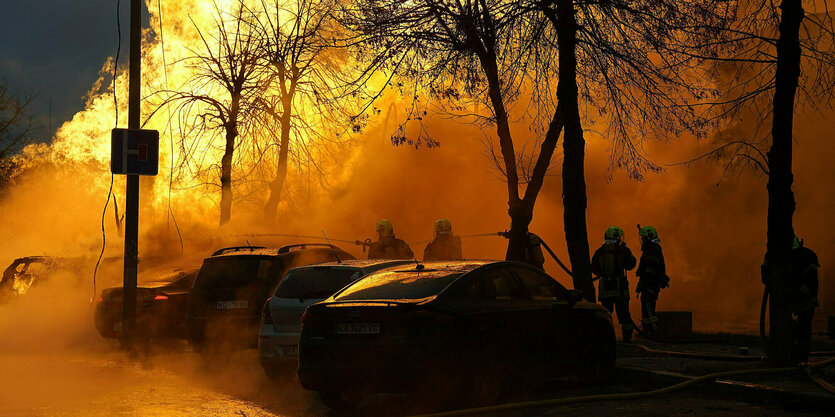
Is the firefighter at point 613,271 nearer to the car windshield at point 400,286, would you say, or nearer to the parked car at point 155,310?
the car windshield at point 400,286

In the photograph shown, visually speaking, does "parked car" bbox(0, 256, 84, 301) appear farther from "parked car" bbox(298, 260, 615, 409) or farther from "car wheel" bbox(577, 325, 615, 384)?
"car wheel" bbox(577, 325, 615, 384)

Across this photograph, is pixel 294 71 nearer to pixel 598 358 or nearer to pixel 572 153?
pixel 572 153

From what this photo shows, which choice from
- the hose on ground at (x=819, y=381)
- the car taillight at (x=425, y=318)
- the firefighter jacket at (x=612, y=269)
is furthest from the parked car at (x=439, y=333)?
the firefighter jacket at (x=612, y=269)

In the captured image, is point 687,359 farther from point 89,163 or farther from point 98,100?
point 89,163

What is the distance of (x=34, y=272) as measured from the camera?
21.6m

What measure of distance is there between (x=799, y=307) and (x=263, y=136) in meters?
20.6

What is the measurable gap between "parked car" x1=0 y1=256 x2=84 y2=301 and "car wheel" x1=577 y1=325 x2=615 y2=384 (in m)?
13.0

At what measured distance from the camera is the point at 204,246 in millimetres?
23984

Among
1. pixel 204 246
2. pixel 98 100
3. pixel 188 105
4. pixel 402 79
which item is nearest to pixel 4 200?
pixel 98 100

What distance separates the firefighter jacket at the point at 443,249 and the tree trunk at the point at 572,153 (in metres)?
2.77

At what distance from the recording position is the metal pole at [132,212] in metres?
15.5

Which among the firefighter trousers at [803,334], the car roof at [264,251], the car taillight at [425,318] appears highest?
the car roof at [264,251]

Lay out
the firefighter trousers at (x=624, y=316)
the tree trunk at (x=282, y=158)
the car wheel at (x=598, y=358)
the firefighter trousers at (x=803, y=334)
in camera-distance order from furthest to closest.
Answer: the tree trunk at (x=282, y=158) < the firefighter trousers at (x=624, y=316) < the firefighter trousers at (x=803, y=334) < the car wheel at (x=598, y=358)

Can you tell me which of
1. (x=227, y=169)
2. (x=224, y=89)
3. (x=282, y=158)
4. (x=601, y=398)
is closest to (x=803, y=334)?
(x=601, y=398)
